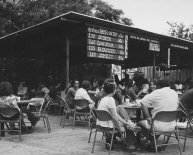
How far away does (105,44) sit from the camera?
11.4 metres

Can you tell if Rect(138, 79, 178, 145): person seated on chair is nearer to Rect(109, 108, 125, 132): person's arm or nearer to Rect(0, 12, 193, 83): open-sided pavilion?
Rect(109, 108, 125, 132): person's arm

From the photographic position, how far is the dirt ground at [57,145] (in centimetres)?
597

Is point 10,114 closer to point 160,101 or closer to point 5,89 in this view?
point 5,89

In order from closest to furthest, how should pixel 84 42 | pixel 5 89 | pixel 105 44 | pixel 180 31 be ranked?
pixel 5 89 → pixel 105 44 → pixel 84 42 → pixel 180 31

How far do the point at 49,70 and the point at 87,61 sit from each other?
2632 millimetres

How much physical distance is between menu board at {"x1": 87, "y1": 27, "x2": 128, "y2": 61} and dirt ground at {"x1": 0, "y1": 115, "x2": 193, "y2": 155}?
137 inches

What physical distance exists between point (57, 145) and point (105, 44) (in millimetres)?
5512

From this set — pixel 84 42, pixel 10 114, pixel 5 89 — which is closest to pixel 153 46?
pixel 84 42

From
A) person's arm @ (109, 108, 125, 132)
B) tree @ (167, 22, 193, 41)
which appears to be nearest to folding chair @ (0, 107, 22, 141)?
person's arm @ (109, 108, 125, 132)

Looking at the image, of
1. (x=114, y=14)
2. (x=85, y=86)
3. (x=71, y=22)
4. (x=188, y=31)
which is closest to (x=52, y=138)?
(x=85, y=86)

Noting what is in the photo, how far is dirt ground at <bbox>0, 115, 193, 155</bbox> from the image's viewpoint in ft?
19.6

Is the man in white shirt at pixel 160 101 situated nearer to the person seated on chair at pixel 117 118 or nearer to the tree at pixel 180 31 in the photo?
the person seated on chair at pixel 117 118

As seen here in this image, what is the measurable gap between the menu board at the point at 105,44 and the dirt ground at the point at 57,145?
3473mm

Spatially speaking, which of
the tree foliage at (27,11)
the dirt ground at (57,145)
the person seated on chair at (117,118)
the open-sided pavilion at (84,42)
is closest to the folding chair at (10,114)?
the dirt ground at (57,145)
